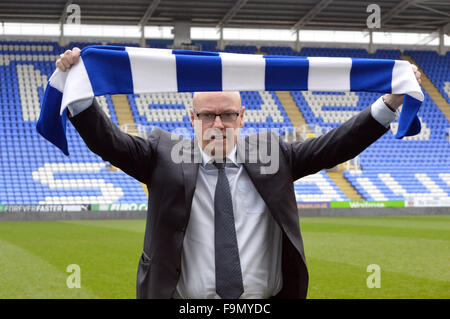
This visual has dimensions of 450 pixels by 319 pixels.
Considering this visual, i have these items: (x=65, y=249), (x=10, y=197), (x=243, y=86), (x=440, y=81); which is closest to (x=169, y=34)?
(x=10, y=197)

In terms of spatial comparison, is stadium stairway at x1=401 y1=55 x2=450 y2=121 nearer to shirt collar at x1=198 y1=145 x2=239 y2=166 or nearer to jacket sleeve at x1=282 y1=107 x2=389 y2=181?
jacket sleeve at x1=282 y1=107 x2=389 y2=181

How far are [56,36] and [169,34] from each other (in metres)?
5.12

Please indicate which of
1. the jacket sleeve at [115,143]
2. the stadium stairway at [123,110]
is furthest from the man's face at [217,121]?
the stadium stairway at [123,110]

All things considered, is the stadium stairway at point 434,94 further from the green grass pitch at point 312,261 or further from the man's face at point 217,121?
the man's face at point 217,121

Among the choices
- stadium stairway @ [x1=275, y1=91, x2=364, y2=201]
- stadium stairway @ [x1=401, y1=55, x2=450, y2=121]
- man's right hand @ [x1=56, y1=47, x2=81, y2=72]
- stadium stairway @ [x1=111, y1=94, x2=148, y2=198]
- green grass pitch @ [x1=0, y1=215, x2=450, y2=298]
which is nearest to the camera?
man's right hand @ [x1=56, y1=47, x2=81, y2=72]

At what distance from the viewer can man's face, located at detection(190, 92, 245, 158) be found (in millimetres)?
2395

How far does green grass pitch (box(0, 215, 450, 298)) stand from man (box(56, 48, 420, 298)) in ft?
14.0

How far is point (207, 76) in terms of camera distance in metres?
2.54

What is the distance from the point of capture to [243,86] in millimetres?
2549

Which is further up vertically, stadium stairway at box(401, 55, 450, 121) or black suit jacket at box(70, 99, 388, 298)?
stadium stairway at box(401, 55, 450, 121)

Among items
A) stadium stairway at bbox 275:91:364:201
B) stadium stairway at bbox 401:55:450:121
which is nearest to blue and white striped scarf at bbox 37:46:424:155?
stadium stairway at bbox 275:91:364:201

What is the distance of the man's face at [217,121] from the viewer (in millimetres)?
2395

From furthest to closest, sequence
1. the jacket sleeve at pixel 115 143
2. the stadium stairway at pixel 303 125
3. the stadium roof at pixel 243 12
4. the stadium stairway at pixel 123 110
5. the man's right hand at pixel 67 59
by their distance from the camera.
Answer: the stadium stairway at pixel 123 110 → the stadium roof at pixel 243 12 → the stadium stairway at pixel 303 125 → the man's right hand at pixel 67 59 → the jacket sleeve at pixel 115 143
